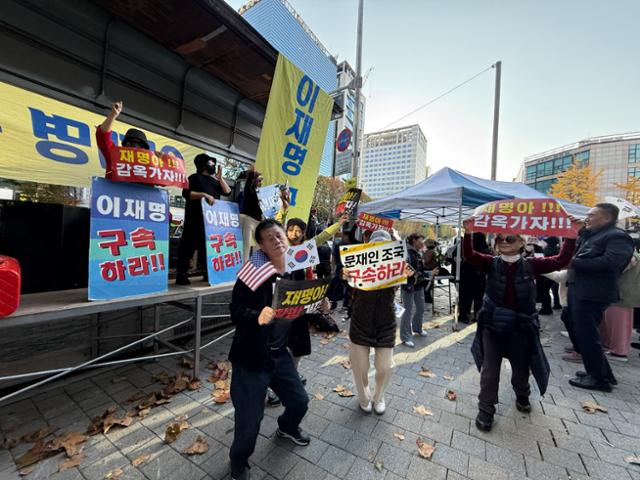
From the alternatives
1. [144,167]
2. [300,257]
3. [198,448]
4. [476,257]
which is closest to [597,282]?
[476,257]

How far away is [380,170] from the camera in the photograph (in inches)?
1273

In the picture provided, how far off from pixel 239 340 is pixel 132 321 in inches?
124

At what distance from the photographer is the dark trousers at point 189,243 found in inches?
144

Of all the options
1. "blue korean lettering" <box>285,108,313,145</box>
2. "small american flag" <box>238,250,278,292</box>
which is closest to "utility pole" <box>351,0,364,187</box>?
"blue korean lettering" <box>285,108,313,145</box>

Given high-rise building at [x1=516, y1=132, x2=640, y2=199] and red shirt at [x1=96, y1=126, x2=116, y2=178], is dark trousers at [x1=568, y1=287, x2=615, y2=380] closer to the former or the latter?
red shirt at [x1=96, y1=126, x2=116, y2=178]

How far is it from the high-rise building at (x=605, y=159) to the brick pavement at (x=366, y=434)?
49.0 meters

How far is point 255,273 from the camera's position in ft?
6.29

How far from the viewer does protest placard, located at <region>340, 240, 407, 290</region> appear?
8.52ft

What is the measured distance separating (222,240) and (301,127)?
2.19 metres

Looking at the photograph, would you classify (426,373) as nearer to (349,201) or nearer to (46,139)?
(349,201)

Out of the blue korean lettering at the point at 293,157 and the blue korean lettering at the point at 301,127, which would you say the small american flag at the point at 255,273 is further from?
the blue korean lettering at the point at 301,127

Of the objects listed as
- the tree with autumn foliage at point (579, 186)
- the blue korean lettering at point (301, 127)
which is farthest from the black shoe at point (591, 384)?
the tree with autumn foliage at point (579, 186)

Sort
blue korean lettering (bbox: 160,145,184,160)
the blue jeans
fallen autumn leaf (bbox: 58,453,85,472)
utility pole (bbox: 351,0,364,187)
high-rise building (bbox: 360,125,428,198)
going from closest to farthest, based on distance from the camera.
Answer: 1. fallen autumn leaf (bbox: 58,453,85,472)
2. the blue jeans
3. blue korean lettering (bbox: 160,145,184,160)
4. utility pole (bbox: 351,0,364,187)
5. high-rise building (bbox: 360,125,428,198)

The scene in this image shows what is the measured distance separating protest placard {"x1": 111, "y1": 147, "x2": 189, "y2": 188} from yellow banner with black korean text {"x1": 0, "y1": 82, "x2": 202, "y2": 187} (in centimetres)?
236
